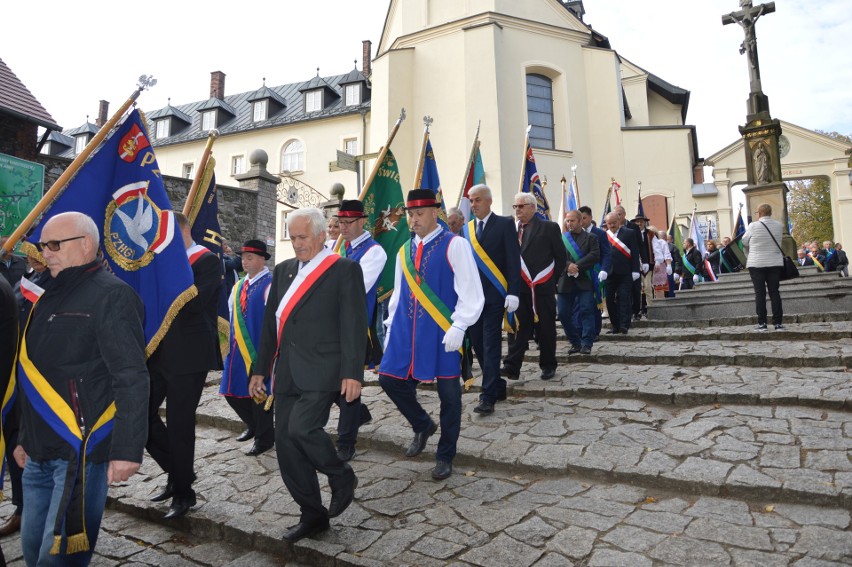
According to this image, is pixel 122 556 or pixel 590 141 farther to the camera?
pixel 590 141

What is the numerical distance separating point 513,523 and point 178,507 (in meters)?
2.24

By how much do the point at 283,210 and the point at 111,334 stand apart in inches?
1280

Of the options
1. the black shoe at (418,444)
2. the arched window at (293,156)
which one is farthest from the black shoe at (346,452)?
the arched window at (293,156)

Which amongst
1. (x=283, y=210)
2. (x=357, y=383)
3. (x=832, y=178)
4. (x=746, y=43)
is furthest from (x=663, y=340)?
(x=832, y=178)

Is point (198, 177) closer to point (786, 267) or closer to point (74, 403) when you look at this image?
point (74, 403)

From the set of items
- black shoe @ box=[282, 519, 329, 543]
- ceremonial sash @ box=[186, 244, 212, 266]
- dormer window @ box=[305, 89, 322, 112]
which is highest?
dormer window @ box=[305, 89, 322, 112]

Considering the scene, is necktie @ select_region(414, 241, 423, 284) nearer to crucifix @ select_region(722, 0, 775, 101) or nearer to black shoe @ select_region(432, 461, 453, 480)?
black shoe @ select_region(432, 461, 453, 480)

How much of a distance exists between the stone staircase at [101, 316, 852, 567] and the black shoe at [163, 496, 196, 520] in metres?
0.05

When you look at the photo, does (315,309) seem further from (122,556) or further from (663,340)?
(663,340)

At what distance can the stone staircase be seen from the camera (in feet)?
10.9

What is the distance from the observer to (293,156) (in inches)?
1391

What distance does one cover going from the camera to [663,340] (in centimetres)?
897

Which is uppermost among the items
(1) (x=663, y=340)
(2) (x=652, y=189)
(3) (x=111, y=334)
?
(2) (x=652, y=189)

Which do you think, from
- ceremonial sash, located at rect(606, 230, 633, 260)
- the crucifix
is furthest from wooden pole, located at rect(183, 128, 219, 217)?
the crucifix
